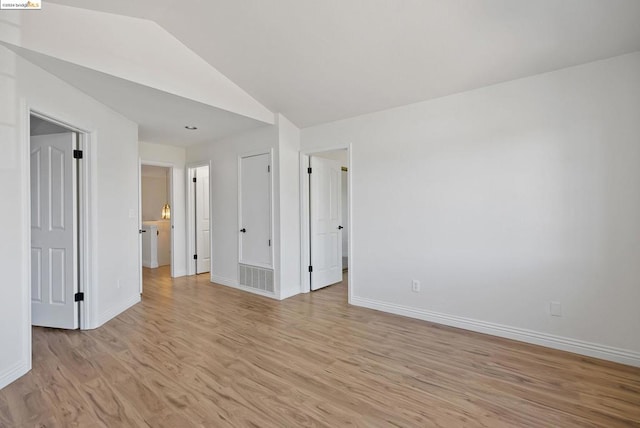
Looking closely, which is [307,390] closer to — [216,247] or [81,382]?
[81,382]

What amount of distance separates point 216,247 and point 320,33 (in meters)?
3.75

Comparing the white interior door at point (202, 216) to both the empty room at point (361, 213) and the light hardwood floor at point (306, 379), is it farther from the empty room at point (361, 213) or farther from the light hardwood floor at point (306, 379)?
the light hardwood floor at point (306, 379)

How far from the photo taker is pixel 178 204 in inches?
224

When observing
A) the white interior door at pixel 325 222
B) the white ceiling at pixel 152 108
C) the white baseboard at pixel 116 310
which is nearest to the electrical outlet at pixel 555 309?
the white interior door at pixel 325 222

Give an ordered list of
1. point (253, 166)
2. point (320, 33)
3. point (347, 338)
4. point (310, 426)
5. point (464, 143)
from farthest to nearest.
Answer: point (253, 166) → point (464, 143) → point (347, 338) → point (320, 33) → point (310, 426)

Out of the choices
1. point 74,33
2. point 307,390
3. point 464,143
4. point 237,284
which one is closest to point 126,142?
point 74,33

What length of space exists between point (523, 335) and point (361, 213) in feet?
6.77

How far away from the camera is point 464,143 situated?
3.20 metres

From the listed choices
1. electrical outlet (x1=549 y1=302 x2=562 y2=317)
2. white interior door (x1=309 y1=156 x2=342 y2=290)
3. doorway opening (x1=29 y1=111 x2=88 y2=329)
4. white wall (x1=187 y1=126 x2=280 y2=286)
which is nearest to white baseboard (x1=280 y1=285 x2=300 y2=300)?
white interior door (x1=309 y1=156 x2=342 y2=290)

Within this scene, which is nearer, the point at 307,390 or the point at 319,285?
the point at 307,390

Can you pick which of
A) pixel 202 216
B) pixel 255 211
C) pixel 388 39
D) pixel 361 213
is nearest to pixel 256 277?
pixel 255 211

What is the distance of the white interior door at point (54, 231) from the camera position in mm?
3205

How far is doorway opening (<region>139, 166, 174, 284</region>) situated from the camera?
6.26 metres

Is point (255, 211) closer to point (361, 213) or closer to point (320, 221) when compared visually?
point (320, 221)
